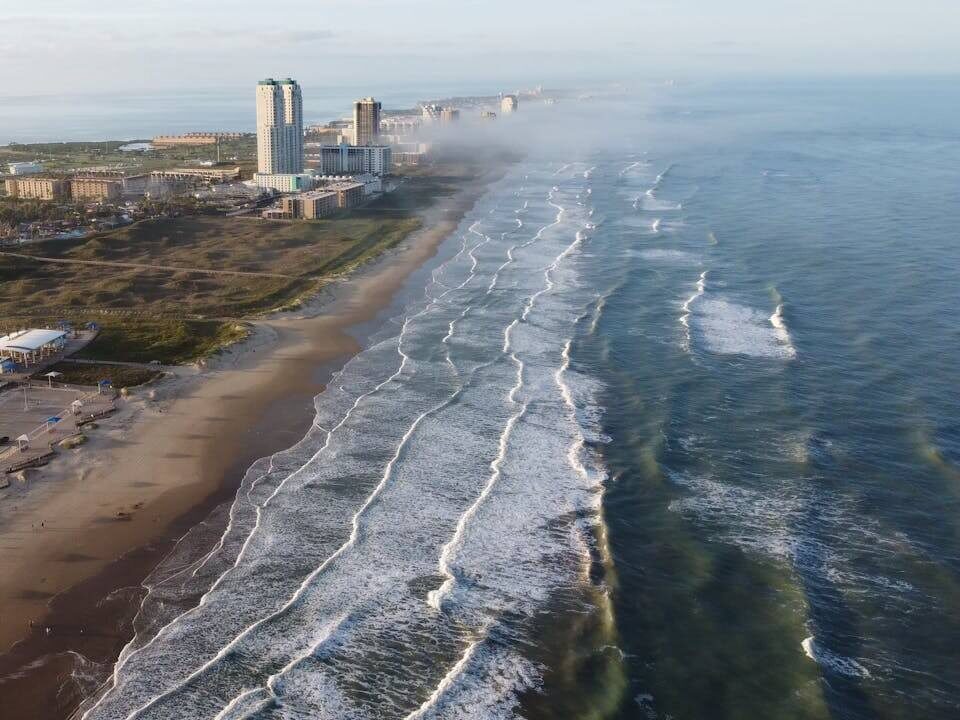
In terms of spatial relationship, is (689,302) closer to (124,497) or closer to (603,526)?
(603,526)

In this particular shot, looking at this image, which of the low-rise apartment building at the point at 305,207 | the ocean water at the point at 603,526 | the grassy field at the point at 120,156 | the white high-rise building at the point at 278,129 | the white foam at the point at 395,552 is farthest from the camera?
the grassy field at the point at 120,156

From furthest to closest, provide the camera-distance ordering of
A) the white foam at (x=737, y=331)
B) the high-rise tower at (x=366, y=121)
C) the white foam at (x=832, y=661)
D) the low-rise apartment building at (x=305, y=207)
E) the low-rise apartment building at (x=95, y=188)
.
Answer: the high-rise tower at (x=366, y=121)
the low-rise apartment building at (x=95, y=188)
the low-rise apartment building at (x=305, y=207)
the white foam at (x=737, y=331)
the white foam at (x=832, y=661)

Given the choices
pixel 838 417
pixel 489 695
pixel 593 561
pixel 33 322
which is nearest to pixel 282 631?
pixel 489 695

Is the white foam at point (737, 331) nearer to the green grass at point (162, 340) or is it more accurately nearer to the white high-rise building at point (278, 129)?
the green grass at point (162, 340)

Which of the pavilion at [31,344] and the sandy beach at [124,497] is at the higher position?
the pavilion at [31,344]

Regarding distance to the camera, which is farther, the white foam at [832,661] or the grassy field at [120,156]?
the grassy field at [120,156]

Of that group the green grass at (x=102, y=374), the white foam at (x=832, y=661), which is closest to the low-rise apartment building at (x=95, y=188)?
the green grass at (x=102, y=374)
